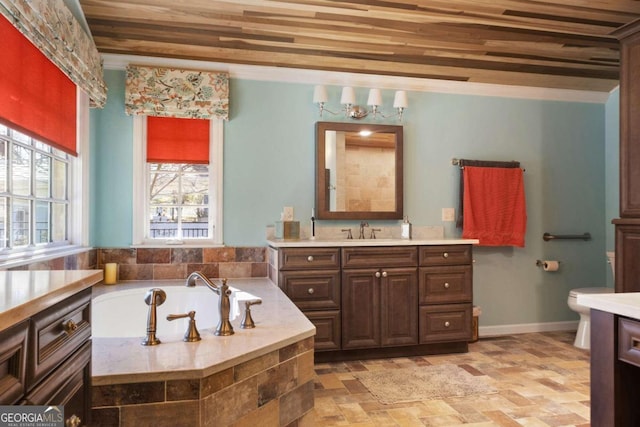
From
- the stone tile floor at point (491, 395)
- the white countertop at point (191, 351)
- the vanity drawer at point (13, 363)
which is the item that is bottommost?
the stone tile floor at point (491, 395)

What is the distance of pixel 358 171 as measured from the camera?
Answer: 3.74 m

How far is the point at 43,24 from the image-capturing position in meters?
2.03

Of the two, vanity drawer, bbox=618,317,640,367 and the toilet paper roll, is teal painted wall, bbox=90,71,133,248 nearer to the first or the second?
vanity drawer, bbox=618,317,640,367

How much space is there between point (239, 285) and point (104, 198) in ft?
4.11

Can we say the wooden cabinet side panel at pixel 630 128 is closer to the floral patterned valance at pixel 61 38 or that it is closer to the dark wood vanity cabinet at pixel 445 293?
the dark wood vanity cabinet at pixel 445 293

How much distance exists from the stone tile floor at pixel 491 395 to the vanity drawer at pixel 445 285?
451mm

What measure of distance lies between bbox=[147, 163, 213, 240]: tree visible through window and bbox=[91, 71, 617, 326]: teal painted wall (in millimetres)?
176

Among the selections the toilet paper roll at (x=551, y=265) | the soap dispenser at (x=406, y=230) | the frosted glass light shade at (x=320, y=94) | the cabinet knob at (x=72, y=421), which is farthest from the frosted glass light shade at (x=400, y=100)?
the cabinet knob at (x=72, y=421)

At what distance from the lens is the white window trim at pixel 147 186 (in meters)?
3.39

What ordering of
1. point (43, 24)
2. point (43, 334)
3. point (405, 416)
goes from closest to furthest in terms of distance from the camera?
point (43, 334) < point (43, 24) < point (405, 416)

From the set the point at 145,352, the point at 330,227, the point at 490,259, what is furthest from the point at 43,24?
the point at 490,259

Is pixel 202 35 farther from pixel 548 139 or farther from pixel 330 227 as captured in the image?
pixel 548 139

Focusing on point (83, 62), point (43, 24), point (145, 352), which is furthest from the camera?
point (83, 62)

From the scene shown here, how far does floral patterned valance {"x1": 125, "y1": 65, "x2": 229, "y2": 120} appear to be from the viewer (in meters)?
3.31
